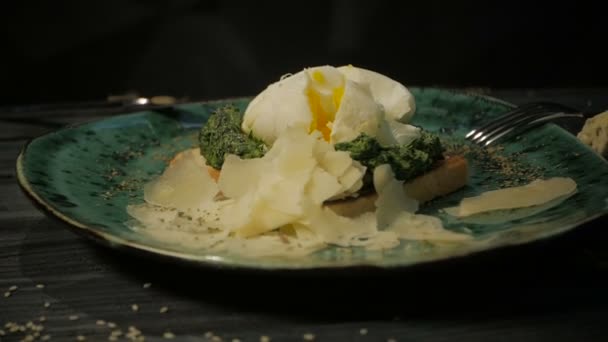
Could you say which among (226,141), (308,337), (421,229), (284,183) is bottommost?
(308,337)

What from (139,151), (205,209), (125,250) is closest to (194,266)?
(125,250)

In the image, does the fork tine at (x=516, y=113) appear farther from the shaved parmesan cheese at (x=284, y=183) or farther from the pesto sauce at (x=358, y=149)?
the shaved parmesan cheese at (x=284, y=183)

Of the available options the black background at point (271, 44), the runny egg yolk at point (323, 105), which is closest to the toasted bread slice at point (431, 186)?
the runny egg yolk at point (323, 105)

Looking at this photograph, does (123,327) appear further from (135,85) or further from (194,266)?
(135,85)

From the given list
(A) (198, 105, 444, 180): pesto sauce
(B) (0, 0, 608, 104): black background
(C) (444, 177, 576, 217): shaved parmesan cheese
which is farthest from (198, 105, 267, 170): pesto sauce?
(B) (0, 0, 608, 104): black background

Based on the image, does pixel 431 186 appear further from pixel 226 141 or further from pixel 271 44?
pixel 271 44

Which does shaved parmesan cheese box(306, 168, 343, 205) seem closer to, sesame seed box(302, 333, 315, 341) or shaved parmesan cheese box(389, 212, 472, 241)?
shaved parmesan cheese box(389, 212, 472, 241)

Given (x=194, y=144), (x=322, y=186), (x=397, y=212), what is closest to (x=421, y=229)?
(x=397, y=212)
